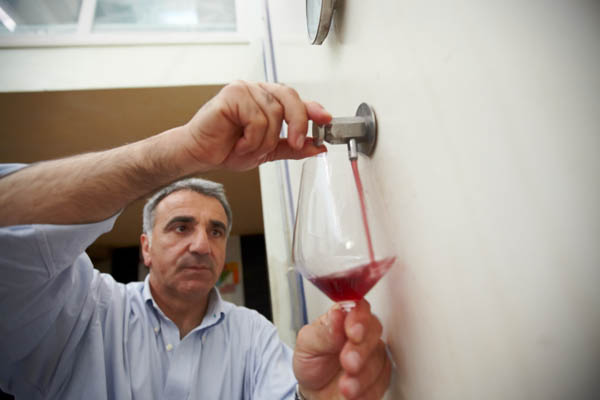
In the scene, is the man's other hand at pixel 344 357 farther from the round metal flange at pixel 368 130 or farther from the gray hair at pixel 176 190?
the gray hair at pixel 176 190

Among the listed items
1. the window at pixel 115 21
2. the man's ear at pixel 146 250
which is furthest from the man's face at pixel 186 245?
the window at pixel 115 21

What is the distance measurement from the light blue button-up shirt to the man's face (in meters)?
0.08

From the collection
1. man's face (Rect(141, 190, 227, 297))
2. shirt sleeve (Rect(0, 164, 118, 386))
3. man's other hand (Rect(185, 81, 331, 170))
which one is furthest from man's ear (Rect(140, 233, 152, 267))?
man's other hand (Rect(185, 81, 331, 170))

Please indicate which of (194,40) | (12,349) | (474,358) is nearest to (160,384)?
(12,349)

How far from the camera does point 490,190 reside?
0.19m

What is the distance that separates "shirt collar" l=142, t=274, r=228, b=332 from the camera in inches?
37.6

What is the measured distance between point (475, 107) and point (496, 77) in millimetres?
23

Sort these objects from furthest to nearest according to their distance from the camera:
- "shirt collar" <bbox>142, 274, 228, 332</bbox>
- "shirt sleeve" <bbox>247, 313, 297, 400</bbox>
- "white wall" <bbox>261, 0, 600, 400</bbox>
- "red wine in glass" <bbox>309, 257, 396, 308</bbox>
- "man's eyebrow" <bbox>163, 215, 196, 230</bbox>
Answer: "man's eyebrow" <bbox>163, 215, 196, 230</bbox> → "shirt collar" <bbox>142, 274, 228, 332</bbox> → "shirt sleeve" <bbox>247, 313, 297, 400</bbox> → "red wine in glass" <bbox>309, 257, 396, 308</bbox> → "white wall" <bbox>261, 0, 600, 400</bbox>

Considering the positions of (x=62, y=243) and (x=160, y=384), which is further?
(x=160, y=384)

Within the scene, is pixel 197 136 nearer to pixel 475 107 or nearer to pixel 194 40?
pixel 475 107

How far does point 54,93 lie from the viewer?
158 centimetres

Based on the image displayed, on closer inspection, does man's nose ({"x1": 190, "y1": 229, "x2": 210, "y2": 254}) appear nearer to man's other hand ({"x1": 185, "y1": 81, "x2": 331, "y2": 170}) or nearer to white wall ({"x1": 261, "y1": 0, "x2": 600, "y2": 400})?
man's other hand ({"x1": 185, "y1": 81, "x2": 331, "y2": 170})

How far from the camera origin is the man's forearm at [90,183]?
16.1 inches

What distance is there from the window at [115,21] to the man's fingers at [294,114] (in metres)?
1.67
